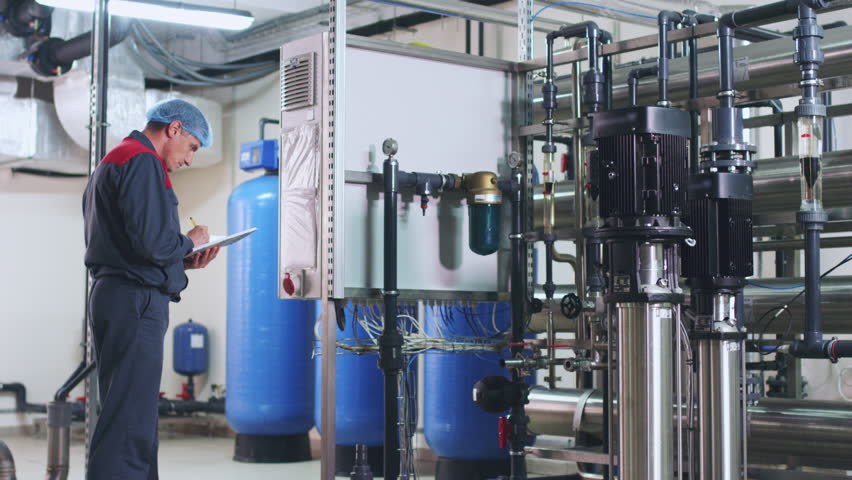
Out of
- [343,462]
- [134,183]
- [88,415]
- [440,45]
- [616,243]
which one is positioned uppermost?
[440,45]

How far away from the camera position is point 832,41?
3355 mm

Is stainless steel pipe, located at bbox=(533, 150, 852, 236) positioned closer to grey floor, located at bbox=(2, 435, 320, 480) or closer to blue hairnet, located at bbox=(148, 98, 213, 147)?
blue hairnet, located at bbox=(148, 98, 213, 147)

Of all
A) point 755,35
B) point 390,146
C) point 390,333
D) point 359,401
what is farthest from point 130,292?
point 359,401

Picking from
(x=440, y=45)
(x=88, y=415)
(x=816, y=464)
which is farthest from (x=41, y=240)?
(x=816, y=464)

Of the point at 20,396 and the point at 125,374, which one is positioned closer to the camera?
the point at 125,374

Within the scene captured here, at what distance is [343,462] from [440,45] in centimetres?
286

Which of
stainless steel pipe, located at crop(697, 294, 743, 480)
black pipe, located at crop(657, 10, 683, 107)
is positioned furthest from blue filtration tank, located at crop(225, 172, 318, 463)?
stainless steel pipe, located at crop(697, 294, 743, 480)

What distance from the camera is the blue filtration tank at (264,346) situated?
6281 millimetres

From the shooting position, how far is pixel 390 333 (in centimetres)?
346

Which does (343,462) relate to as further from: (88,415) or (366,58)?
(366,58)

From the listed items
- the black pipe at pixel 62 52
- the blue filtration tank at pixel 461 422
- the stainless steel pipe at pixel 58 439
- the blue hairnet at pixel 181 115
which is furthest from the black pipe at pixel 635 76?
the black pipe at pixel 62 52

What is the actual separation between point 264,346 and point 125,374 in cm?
336

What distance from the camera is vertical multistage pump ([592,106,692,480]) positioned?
2521 mm

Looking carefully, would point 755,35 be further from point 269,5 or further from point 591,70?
point 269,5
